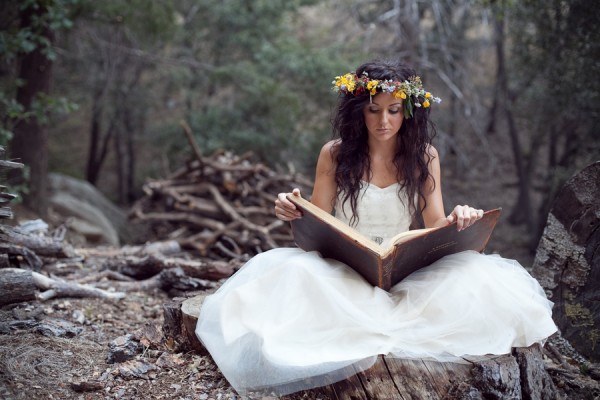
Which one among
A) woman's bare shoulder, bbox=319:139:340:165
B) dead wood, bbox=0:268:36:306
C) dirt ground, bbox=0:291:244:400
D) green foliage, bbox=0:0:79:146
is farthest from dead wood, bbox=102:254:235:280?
green foliage, bbox=0:0:79:146

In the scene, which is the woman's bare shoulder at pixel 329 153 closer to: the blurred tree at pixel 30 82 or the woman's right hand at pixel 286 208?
the woman's right hand at pixel 286 208

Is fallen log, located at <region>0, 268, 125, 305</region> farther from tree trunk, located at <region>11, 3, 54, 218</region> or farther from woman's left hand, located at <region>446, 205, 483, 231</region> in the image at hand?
tree trunk, located at <region>11, 3, 54, 218</region>

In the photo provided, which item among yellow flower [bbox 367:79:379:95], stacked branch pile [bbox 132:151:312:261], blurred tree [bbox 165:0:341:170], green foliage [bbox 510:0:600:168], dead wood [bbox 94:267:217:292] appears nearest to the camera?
yellow flower [bbox 367:79:379:95]

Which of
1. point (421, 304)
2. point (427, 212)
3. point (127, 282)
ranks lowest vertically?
point (127, 282)

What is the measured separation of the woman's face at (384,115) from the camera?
3176 millimetres

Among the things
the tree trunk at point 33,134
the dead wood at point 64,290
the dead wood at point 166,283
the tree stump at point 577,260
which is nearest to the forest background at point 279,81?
the tree trunk at point 33,134

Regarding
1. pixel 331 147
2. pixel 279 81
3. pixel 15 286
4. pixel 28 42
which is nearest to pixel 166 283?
pixel 15 286

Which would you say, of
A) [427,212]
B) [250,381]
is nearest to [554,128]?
[427,212]

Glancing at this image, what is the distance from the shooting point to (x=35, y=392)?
8.72 feet

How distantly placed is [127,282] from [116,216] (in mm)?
6529

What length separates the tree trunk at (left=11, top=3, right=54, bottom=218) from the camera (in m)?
7.35

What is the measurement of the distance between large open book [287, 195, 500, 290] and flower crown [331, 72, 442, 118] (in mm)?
718

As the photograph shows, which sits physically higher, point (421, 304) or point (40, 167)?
point (421, 304)

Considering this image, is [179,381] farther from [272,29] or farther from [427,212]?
[272,29]
